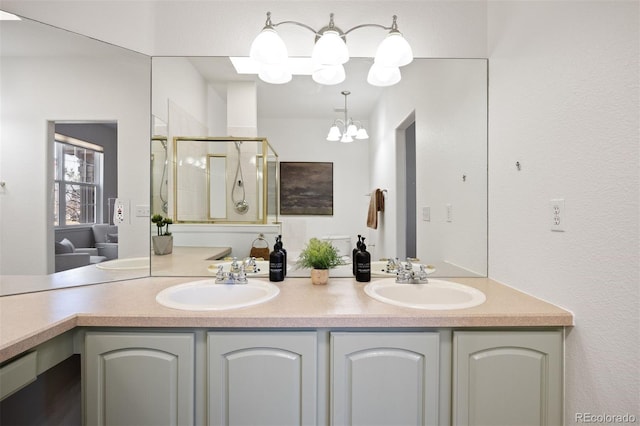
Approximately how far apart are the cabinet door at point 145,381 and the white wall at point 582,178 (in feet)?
4.51

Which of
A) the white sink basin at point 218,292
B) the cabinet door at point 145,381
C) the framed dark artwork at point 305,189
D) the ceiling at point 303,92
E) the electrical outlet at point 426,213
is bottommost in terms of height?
the cabinet door at point 145,381

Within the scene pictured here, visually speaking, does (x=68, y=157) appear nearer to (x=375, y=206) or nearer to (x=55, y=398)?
(x=55, y=398)

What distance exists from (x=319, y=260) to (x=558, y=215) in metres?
1.00

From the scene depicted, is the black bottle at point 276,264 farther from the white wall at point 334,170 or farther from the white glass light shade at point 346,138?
the white glass light shade at point 346,138

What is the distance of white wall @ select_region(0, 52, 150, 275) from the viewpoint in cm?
141

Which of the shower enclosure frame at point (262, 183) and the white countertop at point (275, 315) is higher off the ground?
the shower enclosure frame at point (262, 183)

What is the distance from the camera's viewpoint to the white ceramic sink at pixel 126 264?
1607 mm

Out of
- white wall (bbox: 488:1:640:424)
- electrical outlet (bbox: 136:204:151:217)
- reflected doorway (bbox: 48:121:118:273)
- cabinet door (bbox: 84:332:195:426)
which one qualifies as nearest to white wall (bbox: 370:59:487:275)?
white wall (bbox: 488:1:640:424)

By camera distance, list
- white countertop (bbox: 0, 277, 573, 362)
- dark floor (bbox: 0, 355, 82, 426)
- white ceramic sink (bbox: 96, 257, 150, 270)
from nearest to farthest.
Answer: white countertop (bbox: 0, 277, 573, 362) → dark floor (bbox: 0, 355, 82, 426) → white ceramic sink (bbox: 96, 257, 150, 270)

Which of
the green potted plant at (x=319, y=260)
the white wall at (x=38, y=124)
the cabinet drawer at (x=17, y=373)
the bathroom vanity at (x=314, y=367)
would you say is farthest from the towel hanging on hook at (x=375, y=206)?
the cabinet drawer at (x=17, y=373)

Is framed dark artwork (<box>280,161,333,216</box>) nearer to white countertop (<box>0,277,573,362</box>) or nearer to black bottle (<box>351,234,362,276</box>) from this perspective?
black bottle (<box>351,234,362,276</box>)

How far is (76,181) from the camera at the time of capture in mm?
1510

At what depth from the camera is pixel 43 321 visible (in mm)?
1058

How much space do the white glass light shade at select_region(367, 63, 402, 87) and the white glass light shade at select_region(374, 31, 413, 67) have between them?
95 mm
